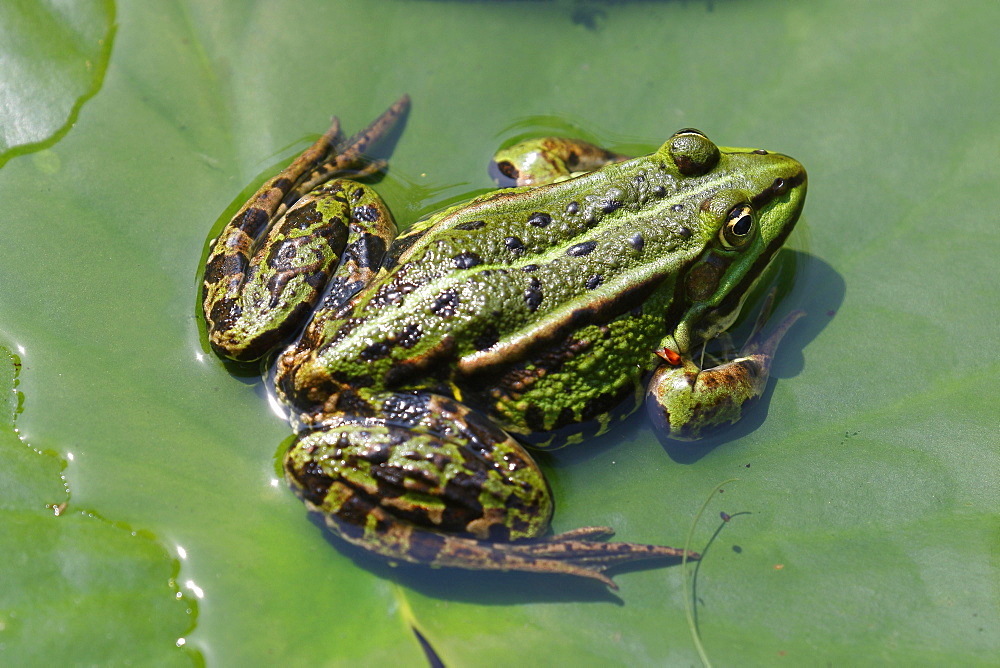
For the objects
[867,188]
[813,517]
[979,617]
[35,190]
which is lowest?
[979,617]

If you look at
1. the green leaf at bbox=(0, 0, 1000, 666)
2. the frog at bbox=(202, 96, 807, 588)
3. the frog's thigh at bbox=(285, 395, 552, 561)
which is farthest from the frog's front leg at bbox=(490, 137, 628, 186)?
the frog's thigh at bbox=(285, 395, 552, 561)

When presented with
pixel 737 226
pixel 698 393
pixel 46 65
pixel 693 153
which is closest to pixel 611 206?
pixel 693 153

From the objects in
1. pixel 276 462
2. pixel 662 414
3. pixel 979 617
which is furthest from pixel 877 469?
pixel 276 462

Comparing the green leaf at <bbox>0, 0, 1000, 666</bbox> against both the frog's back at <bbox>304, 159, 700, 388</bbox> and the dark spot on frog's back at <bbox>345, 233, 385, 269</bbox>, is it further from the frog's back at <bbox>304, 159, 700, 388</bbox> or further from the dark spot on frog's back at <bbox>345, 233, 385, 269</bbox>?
the frog's back at <bbox>304, 159, 700, 388</bbox>

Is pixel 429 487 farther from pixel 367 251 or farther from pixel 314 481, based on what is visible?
pixel 367 251

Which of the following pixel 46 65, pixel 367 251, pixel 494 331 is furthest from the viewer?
pixel 46 65

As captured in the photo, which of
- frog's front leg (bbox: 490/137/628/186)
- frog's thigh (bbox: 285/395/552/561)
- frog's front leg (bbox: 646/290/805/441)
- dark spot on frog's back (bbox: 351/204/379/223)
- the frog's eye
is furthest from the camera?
frog's front leg (bbox: 490/137/628/186)

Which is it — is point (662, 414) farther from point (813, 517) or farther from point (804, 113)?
point (804, 113)
